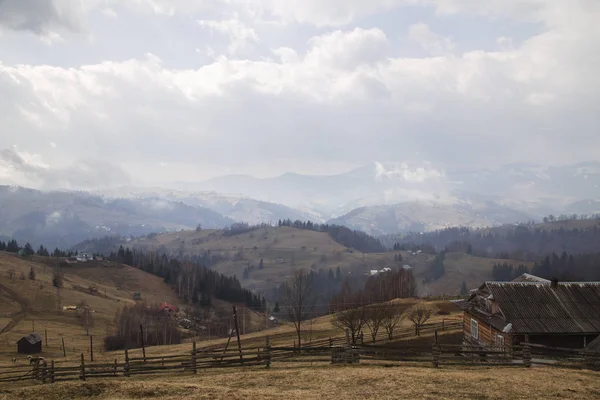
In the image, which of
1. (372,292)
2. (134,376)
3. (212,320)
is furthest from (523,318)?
(212,320)

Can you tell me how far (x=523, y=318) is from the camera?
42.8 metres

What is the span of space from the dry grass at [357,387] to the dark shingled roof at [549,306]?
10.6 metres

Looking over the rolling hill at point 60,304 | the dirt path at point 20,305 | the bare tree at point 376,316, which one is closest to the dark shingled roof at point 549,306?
the bare tree at point 376,316

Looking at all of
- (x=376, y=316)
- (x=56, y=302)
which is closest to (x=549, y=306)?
(x=376, y=316)

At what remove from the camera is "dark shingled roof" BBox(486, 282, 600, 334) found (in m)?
42.0

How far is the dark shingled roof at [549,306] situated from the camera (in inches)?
1655

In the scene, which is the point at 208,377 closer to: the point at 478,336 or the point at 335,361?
the point at 335,361

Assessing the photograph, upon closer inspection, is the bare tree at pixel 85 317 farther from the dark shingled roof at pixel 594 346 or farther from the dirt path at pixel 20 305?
the dark shingled roof at pixel 594 346

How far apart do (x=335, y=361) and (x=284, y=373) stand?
21.5ft

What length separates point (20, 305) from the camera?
128 m

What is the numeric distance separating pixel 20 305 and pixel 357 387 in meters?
131

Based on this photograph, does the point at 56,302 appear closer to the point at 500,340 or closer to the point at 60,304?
the point at 60,304

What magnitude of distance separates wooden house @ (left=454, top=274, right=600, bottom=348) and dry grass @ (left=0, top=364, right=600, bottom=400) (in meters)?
→ 10.3

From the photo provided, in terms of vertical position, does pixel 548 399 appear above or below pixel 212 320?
above
